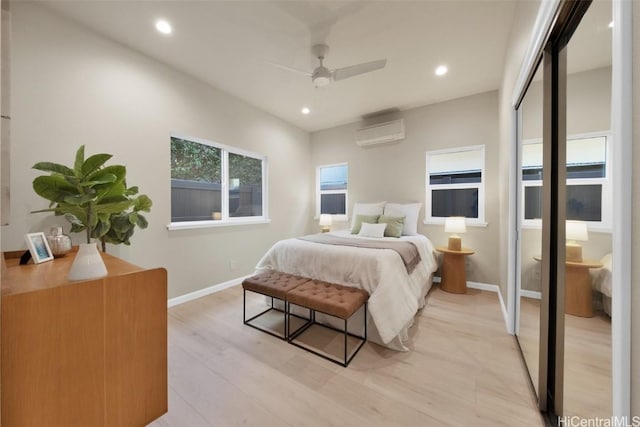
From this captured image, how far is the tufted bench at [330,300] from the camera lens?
1.71 meters

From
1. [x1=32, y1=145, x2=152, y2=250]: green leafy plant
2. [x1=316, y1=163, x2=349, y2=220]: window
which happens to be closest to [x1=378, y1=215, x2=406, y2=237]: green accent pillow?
[x1=316, y1=163, x2=349, y2=220]: window

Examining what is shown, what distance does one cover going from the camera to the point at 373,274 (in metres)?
2.01

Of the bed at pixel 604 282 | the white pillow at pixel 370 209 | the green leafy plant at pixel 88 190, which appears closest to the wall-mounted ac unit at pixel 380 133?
the white pillow at pixel 370 209

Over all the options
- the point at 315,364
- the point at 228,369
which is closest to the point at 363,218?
the point at 315,364

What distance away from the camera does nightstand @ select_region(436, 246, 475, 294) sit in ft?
10.2

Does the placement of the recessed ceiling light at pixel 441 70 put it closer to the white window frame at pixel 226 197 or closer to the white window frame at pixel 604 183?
the white window frame at pixel 604 183

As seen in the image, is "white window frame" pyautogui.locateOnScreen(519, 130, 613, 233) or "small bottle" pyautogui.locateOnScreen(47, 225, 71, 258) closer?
"white window frame" pyautogui.locateOnScreen(519, 130, 613, 233)

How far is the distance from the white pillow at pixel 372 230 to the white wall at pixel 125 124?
165 centimetres

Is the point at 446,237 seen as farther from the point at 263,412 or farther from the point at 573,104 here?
the point at 263,412

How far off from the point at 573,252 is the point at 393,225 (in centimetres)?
231

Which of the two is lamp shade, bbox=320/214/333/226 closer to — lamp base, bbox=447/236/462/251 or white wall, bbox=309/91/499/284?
white wall, bbox=309/91/499/284

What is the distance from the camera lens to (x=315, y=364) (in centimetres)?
173

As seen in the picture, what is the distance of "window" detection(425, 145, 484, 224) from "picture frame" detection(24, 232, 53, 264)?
4.03 m

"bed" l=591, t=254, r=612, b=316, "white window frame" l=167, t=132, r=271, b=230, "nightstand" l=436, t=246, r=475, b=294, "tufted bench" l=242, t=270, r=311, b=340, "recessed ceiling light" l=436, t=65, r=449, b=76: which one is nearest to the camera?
"bed" l=591, t=254, r=612, b=316
